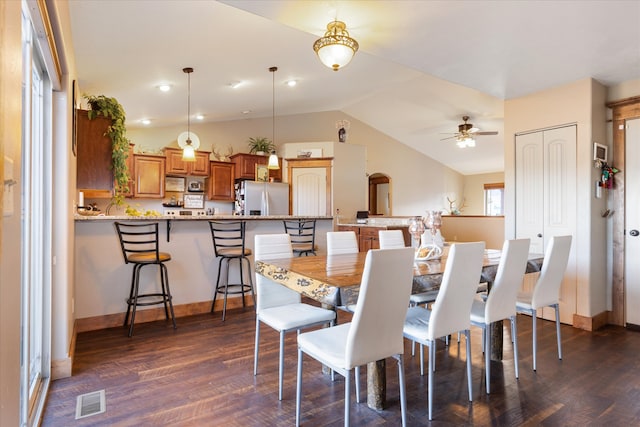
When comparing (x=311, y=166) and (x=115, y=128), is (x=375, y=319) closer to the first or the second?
(x=115, y=128)

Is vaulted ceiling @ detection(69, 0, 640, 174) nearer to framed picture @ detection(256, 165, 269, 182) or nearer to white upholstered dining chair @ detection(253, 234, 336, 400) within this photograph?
framed picture @ detection(256, 165, 269, 182)

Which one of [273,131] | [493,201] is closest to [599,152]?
[273,131]

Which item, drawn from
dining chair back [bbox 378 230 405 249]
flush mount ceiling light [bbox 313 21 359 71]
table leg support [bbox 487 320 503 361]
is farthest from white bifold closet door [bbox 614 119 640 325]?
flush mount ceiling light [bbox 313 21 359 71]

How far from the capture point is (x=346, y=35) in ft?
8.66

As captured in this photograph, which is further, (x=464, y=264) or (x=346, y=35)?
(x=346, y=35)

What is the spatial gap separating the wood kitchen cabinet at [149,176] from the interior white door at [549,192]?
5659 millimetres

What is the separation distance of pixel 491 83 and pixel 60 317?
14.0ft

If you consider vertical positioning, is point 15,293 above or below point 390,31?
below

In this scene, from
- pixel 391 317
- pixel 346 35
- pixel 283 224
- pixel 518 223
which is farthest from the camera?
pixel 283 224

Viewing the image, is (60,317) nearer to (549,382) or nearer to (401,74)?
(549,382)

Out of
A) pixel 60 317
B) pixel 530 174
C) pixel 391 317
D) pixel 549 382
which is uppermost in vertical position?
pixel 530 174

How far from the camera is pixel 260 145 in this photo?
7.23 m

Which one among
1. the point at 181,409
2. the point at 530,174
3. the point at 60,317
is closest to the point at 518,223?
the point at 530,174

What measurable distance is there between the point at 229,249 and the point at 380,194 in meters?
6.88
